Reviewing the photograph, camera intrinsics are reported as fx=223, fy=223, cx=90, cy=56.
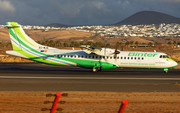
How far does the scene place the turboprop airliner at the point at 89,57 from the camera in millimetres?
30250

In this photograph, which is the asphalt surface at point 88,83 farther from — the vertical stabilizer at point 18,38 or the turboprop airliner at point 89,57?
the vertical stabilizer at point 18,38

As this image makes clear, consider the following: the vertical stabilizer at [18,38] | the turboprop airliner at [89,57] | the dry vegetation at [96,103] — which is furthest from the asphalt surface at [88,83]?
the vertical stabilizer at [18,38]

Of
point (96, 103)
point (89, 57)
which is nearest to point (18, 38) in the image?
point (89, 57)

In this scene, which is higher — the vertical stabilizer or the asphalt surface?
the vertical stabilizer

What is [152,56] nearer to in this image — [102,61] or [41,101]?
[102,61]

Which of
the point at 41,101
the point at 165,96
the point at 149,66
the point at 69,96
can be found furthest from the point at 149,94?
the point at 149,66

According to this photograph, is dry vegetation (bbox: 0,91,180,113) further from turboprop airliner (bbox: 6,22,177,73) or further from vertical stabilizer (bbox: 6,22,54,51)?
vertical stabilizer (bbox: 6,22,54,51)

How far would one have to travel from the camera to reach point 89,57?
3098 centimetres

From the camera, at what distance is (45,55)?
3098cm

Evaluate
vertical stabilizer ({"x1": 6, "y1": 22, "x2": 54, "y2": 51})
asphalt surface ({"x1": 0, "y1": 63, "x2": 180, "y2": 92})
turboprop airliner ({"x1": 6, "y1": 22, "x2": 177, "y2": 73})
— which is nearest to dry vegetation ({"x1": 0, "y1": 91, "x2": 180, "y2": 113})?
asphalt surface ({"x1": 0, "y1": 63, "x2": 180, "y2": 92})

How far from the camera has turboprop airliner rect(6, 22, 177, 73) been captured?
1191 inches

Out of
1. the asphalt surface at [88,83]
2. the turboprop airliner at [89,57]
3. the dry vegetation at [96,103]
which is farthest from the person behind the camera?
the turboprop airliner at [89,57]

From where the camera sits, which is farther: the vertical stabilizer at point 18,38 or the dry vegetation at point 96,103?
the vertical stabilizer at point 18,38

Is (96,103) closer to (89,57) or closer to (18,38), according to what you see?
(89,57)
